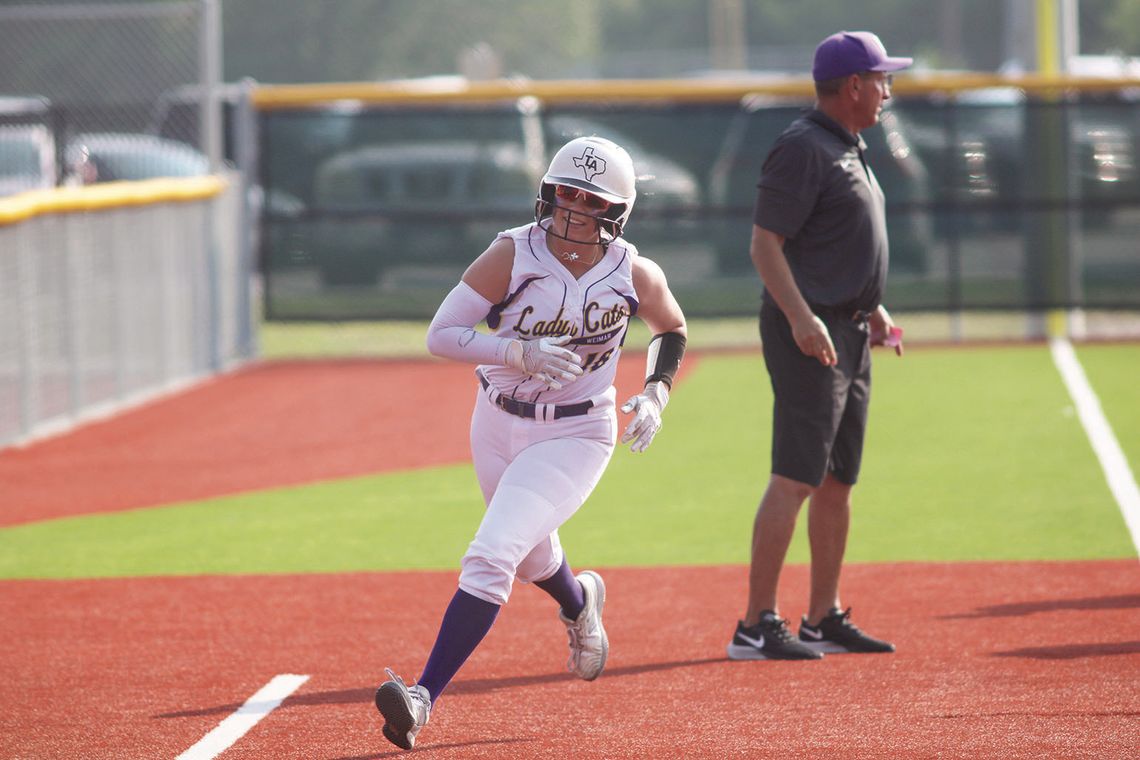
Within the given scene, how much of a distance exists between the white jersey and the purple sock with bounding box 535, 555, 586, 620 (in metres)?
0.64

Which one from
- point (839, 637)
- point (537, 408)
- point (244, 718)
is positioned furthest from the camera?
point (839, 637)

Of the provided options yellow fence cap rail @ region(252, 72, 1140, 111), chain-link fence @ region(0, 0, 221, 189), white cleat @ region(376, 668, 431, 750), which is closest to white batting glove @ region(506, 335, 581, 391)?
white cleat @ region(376, 668, 431, 750)

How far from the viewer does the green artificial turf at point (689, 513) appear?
826 cm

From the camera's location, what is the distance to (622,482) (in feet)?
33.6

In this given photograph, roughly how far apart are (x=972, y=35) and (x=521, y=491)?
2361 inches

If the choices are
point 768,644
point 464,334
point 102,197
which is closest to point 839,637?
point 768,644

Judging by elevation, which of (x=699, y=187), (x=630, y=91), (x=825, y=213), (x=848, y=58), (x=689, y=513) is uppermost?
(x=630, y=91)

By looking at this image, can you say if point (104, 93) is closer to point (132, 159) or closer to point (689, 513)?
point (132, 159)

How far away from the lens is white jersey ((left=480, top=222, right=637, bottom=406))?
543 cm

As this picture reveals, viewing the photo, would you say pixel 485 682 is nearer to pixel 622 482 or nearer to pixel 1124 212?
pixel 622 482

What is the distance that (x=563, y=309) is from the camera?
214 inches

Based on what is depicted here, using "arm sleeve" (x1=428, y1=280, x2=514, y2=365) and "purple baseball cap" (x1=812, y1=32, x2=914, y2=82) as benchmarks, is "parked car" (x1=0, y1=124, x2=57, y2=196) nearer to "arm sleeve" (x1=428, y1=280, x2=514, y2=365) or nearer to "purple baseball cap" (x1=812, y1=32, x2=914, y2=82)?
"purple baseball cap" (x1=812, y1=32, x2=914, y2=82)

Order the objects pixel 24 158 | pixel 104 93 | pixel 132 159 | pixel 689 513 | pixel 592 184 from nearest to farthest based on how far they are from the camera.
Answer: pixel 592 184
pixel 689 513
pixel 24 158
pixel 132 159
pixel 104 93

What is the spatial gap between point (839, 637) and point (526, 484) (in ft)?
5.48
